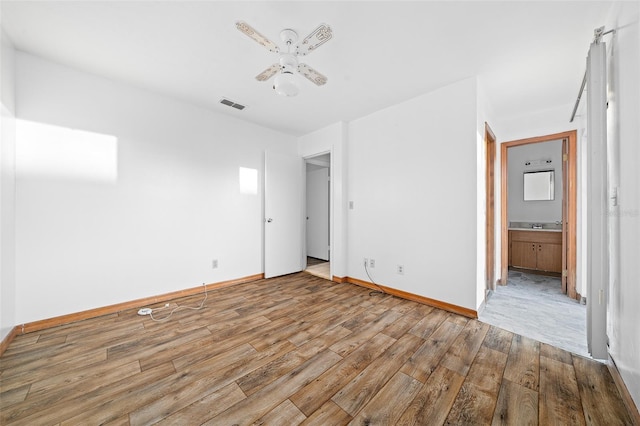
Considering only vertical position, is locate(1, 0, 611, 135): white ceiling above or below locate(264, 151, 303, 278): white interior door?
above

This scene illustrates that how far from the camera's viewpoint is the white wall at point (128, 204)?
2.24 meters

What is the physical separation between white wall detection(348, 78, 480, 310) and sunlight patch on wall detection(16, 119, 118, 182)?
10.2 feet

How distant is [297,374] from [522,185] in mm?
5441

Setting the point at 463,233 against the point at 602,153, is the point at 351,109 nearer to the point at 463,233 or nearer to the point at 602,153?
the point at 463,233

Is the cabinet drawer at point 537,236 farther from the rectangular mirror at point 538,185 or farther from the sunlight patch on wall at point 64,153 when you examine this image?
the sunlight patch on wall at point 64,153

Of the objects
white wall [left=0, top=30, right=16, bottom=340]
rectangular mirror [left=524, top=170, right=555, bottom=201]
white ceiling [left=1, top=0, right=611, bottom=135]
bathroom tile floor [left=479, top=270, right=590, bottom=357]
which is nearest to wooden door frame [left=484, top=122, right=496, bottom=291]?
bathroom tile floor [left=479, top=270, right=590, bottom=357]

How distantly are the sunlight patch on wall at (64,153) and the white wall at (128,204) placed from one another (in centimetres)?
3

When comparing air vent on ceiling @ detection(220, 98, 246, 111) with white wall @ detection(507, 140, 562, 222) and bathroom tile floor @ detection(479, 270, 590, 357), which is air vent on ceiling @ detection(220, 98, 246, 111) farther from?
white wall @ detection(507, 140, 562, 222)

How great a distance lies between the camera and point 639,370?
124 centimetres

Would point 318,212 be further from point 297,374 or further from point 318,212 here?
point 297,374

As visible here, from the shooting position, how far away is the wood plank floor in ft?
4.26

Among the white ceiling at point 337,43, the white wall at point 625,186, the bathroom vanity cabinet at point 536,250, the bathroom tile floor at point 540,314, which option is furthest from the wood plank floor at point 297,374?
the bathroom vanity cabinet at point 536,250

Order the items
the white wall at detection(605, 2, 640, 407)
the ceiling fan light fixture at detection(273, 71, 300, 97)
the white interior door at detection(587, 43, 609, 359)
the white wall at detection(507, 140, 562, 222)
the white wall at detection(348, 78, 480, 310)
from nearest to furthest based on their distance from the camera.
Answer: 1. the white wall at detection(605, 2, 640, 407)
2. the white interior door at detection(587, 43, 609, 359)
3. the ceiling fan light fixture at detection(273, 71, 300, 97)
4. the white wall at detection(348, 78, 480, 310)
5. the white wall at detection(507, 140, 562, 222)

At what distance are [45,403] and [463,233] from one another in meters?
3.51
